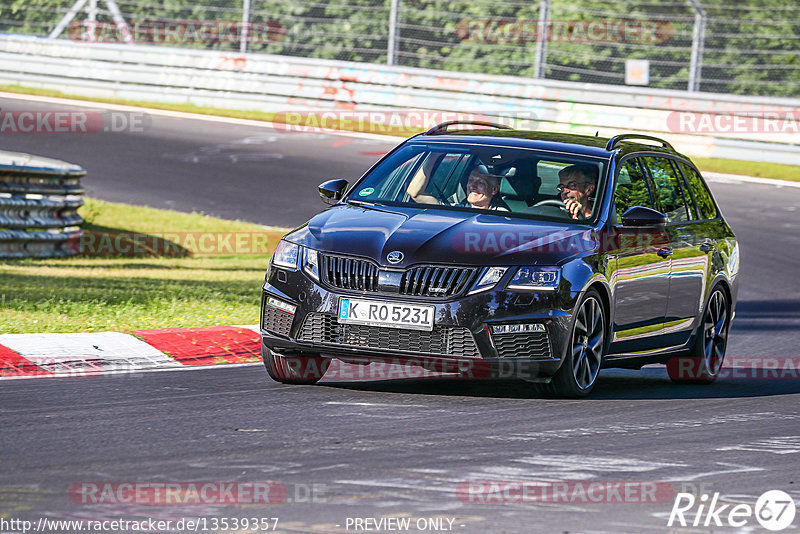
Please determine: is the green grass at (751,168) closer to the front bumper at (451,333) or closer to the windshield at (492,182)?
the windshield at (492,182)

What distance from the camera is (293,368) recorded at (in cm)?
896

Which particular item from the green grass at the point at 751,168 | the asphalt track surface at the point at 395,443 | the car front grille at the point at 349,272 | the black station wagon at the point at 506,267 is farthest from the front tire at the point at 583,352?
the green grass at the point at 751,168

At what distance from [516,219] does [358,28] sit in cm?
1987

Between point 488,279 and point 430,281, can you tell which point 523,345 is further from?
point 430,281

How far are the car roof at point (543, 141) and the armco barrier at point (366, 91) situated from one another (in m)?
15.0

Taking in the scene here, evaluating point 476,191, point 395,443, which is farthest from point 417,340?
point 476,191

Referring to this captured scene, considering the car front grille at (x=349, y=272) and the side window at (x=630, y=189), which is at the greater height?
the side window at (x=630, y=189)

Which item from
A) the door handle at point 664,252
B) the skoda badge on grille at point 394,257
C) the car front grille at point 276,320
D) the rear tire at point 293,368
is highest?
the skoda badge on grille at point 394,257

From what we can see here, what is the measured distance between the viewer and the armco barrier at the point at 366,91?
25.1 metres

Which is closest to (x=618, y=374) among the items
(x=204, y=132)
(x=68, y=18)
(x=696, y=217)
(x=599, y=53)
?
(x=696, y=217)

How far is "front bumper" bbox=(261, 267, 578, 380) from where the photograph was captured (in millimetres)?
8180

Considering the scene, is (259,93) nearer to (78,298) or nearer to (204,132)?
(204,132)

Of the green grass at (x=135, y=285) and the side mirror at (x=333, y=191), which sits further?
the green grass at (x=135, y=285)

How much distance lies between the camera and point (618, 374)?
11195mm
